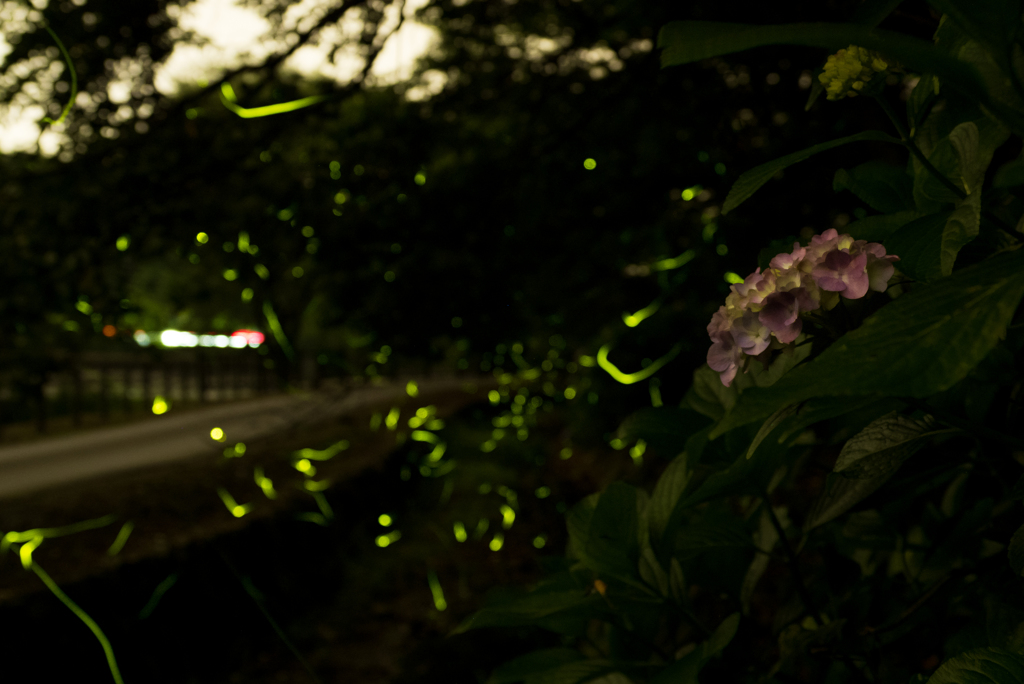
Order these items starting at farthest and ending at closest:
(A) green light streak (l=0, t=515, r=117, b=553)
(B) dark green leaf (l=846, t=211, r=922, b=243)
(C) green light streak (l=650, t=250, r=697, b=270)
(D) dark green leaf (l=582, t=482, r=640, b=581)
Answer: (A) green light streak (l=0, t=515, r=117, b=553) < (C) green light streak (l=650, t=250, r=697, b=270) < (D) dark green leaf (l=582, t=482, r=640, b=581) < (B) dark green leaf (l=846, t=211, r=922, b=243)

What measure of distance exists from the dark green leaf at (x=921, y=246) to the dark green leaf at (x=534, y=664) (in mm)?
651

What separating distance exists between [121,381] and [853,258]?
13643 millimetres

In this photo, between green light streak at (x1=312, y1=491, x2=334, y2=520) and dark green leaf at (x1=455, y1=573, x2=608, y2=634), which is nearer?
dark green leaf at (x1=455, y1=573, x2=608, y2=634)

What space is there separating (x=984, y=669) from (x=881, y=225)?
45 centimetres

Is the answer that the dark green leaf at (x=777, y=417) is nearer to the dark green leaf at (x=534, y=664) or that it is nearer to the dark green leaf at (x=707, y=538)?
the dark green leaf at (x=707, y=538)

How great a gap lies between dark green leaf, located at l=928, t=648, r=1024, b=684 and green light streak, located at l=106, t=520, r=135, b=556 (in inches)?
161

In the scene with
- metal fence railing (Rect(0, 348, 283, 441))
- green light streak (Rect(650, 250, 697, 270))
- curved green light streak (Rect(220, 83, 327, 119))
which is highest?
curved green light streak (Rect(220, 83, 327, 119))

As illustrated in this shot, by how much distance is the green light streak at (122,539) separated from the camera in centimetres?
375

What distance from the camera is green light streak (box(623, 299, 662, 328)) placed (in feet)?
10.8

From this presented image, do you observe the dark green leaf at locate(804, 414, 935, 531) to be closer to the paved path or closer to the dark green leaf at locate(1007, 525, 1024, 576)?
the dark green leaf at locate(1007, 525, 1024, 576)

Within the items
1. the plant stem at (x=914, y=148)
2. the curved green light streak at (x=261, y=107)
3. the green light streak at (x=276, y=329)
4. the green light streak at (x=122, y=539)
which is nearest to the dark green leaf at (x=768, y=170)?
the plant stem at (x=914, y=148)

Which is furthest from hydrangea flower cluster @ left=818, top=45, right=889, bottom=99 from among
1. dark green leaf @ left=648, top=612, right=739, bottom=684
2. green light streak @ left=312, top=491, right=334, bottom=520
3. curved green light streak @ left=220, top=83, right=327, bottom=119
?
green light streak @ left=312, top=491, right=334, bottom=520

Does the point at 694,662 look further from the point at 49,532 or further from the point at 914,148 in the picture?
the point at 49,532

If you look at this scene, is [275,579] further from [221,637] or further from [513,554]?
[513,554]
